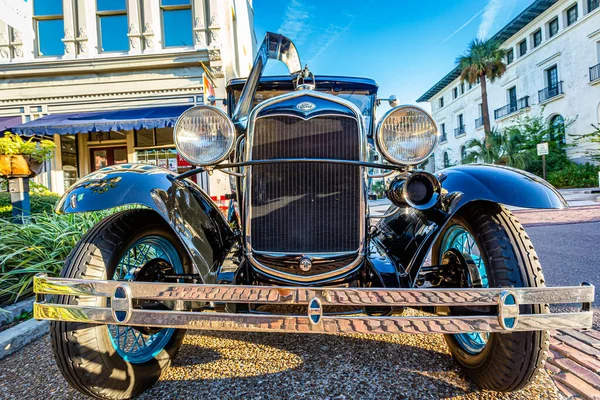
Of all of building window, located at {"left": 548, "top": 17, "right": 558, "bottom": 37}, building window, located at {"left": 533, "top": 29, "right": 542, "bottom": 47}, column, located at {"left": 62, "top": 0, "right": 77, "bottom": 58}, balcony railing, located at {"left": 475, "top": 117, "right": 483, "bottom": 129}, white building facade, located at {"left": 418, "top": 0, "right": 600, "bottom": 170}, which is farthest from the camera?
balcony railing, located at {"left": 475, "top": 117, "right": 483, "bottom": 129}

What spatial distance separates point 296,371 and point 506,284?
3.81 feet

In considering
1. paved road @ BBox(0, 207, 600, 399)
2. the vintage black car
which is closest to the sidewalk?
paved road @ BBox(0, 207, 600, 399)

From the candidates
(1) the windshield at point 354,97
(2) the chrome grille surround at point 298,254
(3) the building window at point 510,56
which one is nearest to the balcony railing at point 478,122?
(3) the building window at point 510,56

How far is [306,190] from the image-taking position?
1688mm

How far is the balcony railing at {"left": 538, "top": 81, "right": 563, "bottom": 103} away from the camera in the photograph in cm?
1961

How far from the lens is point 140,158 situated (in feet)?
30.1

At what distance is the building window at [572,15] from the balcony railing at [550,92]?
3464 mm

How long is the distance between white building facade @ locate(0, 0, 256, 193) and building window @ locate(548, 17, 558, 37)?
22267mm

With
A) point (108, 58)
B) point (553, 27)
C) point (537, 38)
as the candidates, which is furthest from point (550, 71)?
point (108, 58)

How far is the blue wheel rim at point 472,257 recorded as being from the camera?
5.51ft

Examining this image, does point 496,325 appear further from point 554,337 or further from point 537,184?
point 554,337

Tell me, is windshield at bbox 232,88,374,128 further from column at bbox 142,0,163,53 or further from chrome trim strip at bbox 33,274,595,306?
column at bbox 142,0,163,53

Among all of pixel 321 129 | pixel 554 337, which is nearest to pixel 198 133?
pixel 321 129

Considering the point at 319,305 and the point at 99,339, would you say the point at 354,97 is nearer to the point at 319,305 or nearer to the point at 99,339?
the point at 319,305
